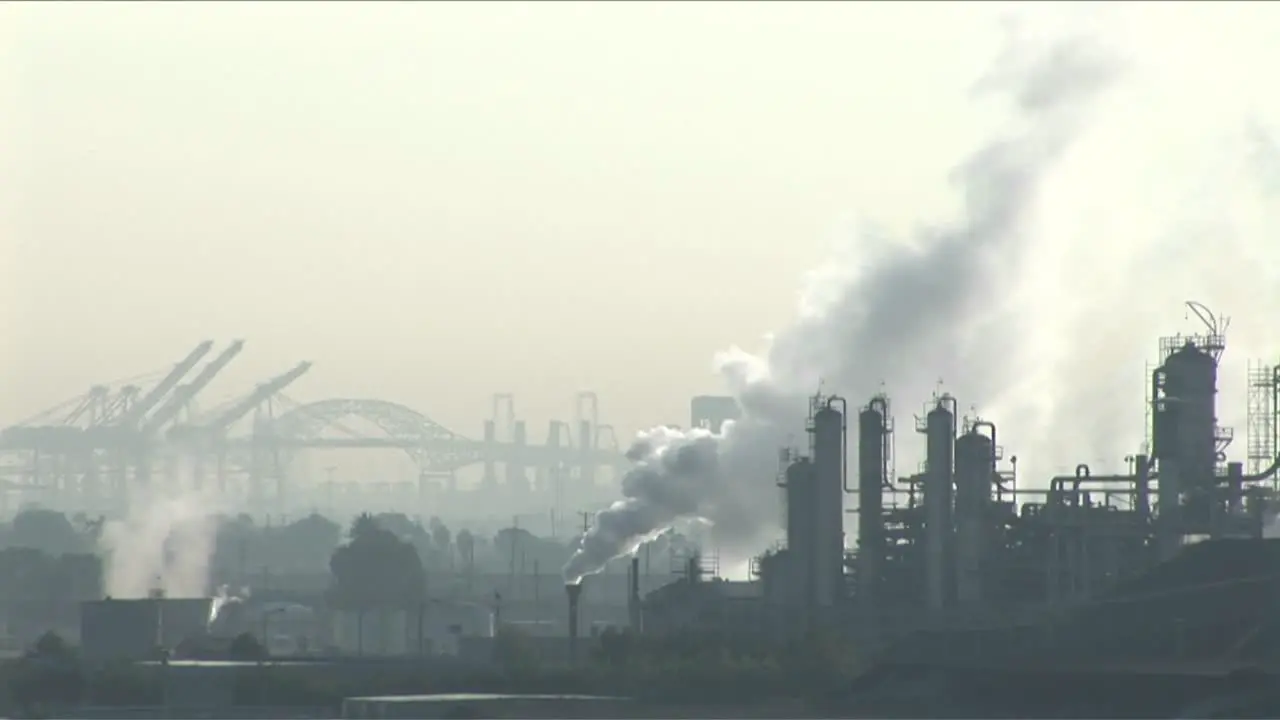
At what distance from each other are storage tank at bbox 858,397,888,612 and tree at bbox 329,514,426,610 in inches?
2519

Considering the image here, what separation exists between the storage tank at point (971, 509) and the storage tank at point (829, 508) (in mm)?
3897

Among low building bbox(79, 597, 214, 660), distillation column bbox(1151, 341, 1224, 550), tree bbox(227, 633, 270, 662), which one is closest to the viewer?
distillation column bbox(1151, 341, 1224, 550)

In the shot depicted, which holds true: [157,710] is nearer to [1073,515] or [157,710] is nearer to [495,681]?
[495,681]

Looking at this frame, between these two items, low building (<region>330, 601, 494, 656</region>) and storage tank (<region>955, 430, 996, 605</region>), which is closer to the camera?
storage tank (<region>955, 430, 996, 605</region>)

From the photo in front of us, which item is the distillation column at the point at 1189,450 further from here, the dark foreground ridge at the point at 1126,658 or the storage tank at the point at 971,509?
the dark foreground ridge at the point at 1126,658

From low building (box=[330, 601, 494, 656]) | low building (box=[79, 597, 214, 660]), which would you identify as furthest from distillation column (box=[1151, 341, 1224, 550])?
low building (box=[330, 601, 494, 656])

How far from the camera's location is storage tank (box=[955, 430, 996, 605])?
93812mm

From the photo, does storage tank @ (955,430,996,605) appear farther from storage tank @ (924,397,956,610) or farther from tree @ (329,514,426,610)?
tree @ (329,514,426,610)

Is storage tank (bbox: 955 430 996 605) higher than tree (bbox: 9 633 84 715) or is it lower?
higher

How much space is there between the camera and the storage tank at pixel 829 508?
9544 cm

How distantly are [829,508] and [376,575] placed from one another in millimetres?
75268

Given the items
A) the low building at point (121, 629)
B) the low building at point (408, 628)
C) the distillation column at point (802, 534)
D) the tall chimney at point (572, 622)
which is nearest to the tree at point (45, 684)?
the low building at point (121, 629)

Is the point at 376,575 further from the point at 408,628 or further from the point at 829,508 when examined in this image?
the point at 829,508

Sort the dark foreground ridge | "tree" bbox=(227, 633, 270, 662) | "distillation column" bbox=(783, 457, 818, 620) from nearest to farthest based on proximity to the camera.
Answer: the dark foreground ridge < "distillation column" bbox=(783, 457, 818, 620) < "tree" bbox=(227, 633, 270, 662)
